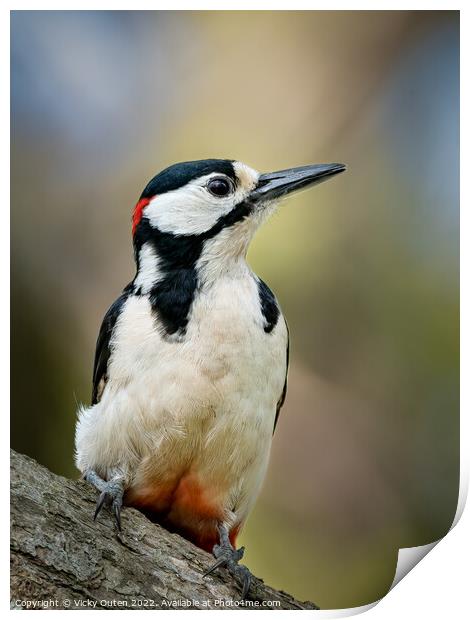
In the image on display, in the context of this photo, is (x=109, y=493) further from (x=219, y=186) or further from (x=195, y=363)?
(x=219, y=186)

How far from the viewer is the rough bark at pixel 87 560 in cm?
234

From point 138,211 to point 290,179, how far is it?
0.50 meters

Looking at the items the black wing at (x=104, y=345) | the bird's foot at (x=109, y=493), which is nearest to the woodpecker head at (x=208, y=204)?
the black wing at (x=104, y=345)

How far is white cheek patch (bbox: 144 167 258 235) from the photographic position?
2.66 metres

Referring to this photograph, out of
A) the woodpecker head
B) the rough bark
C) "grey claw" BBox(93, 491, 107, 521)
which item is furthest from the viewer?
the woodpecker head

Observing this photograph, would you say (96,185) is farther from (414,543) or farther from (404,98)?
(414,543)

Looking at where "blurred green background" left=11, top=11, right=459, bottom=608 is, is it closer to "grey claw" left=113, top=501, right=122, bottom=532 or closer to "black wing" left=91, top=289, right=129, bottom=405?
"black wing" left=91, top=289, right=129, bottom=405

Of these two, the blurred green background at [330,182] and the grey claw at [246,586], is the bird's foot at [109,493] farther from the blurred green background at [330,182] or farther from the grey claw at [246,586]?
the grey claw at [246,586]

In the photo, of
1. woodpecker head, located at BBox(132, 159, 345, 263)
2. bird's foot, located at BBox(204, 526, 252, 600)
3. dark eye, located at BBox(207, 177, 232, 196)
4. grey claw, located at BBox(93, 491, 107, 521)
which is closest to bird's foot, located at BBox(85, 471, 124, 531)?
grey claw, located at BBox(93, 491, 107, 521)

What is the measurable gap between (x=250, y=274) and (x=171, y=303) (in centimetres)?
29

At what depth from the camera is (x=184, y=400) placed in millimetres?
2516

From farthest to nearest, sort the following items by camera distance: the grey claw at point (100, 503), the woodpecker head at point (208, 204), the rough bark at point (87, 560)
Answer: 1. the woodpecker head at point (208, 204)
2. the grey claw at point (100, 503)
3. the rough bark at point (87, 560)

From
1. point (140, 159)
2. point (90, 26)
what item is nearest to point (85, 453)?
point (140, 159)

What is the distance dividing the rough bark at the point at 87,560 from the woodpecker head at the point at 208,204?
822 millimetres
